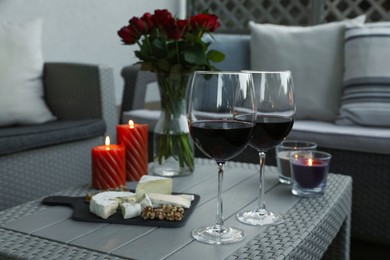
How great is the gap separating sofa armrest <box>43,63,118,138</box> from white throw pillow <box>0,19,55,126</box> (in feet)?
0.16

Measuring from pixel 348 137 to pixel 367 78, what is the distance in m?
0.36

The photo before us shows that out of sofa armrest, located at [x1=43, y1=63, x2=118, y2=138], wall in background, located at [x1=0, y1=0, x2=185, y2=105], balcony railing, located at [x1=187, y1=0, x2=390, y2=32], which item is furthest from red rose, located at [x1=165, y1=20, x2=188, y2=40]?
balcony railing, located at [x1=187, y1=0, x2=390, y2=32]

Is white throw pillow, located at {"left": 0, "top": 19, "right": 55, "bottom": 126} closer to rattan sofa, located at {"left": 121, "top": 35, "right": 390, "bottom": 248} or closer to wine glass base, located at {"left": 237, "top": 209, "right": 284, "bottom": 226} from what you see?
rattan sofa, located at {"left": 121, "top": 35, "right": 390, "bottom": 248}

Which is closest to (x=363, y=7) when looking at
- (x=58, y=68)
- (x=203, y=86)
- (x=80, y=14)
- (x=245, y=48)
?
(x=80, y=14)

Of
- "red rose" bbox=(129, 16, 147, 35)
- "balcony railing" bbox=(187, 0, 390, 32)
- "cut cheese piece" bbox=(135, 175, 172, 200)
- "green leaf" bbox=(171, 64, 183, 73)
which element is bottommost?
"cut cheese piece" bbox=(135, 175, 172, 200)

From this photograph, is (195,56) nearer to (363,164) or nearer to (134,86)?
(363,164)

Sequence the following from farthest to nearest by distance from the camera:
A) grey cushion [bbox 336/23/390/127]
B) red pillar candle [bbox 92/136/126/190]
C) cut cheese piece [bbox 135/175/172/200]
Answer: grey cushion [bbox 336/23/390/127]
red pillar candle [bbox 92/136/126/190]
cut cheese piece [bbox 135/175/172/200]

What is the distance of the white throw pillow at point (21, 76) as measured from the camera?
6.07 ft

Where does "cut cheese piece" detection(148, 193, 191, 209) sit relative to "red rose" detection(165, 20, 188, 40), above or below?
below

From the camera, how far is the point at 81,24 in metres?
3.56

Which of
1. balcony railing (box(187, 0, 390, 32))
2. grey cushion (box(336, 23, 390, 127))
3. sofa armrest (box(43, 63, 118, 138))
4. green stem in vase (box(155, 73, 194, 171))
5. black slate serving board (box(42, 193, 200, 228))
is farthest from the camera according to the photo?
balcony railing (box(187, 0, 390, 32))

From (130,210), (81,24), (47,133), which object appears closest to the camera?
(130,210)

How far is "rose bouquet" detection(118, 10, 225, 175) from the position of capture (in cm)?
108

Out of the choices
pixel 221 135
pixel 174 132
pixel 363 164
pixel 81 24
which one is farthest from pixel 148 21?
pixel 81 24
